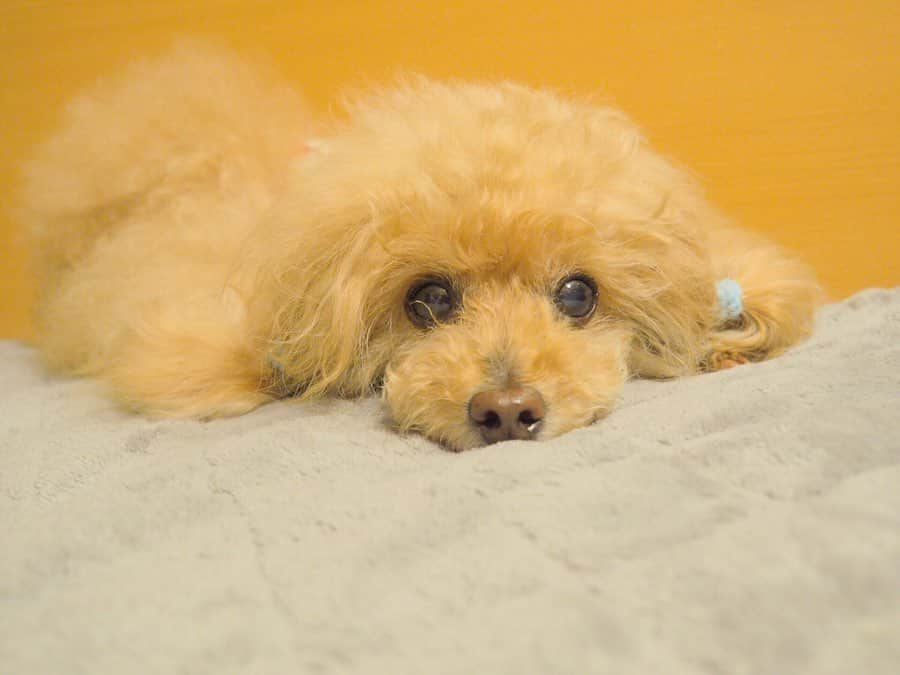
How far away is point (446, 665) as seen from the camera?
1.62 feet

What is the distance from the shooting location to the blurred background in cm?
185

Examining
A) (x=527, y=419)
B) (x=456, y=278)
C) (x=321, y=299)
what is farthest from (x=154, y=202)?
(x=527, y=419)

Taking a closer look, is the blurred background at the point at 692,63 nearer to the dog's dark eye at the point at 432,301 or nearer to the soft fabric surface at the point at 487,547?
the dog's dark eye at the point at 432,301

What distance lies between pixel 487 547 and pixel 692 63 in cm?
162

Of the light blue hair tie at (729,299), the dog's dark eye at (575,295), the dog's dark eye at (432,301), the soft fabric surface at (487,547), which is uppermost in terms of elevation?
the light blue hair tie at (729,299)

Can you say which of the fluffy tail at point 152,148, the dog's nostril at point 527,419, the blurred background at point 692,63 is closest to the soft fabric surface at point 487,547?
the dog's nostril at point 527,419

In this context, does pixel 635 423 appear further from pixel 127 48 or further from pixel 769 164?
pixel 127 48

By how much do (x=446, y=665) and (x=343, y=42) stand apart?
5.97 feet

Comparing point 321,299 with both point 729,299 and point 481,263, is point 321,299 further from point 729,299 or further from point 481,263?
point 729,299

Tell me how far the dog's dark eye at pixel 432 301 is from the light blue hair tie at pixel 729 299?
1.44 feet

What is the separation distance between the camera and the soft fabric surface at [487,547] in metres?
0.51

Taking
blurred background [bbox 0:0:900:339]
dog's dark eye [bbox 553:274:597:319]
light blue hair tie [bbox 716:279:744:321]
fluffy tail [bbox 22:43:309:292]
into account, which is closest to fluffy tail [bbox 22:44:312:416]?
fluffy tail [bbox 22:43:309:292]

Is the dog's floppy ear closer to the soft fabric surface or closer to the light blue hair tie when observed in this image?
the soft fabric surface

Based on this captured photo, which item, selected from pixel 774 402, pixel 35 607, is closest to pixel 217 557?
pixel 35 607
